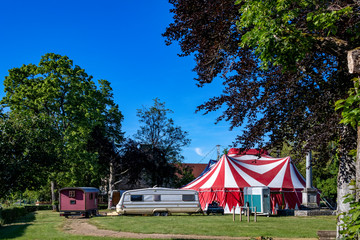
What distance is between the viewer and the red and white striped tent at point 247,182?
88.1 feet

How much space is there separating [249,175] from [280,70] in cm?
2013

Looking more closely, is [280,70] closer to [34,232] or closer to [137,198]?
[34,232]

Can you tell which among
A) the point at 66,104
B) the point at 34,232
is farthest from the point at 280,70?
the point at 66,104

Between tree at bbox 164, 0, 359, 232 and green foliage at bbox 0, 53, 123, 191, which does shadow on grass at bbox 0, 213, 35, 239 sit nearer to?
tree at bbox 164, 0, 359, 232

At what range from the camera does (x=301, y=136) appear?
27.1ft

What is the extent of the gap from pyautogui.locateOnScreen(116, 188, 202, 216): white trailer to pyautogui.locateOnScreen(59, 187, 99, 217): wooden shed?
209cm

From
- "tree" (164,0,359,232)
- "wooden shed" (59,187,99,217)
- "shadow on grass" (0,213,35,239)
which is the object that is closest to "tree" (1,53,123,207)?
"wooden shed" (59,187,99,217)

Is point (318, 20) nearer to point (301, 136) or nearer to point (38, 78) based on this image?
point (301, 136)

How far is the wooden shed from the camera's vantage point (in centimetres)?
2425

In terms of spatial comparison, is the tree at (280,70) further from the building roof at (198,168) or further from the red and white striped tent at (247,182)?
the building roof at (198,168)

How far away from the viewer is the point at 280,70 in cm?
857

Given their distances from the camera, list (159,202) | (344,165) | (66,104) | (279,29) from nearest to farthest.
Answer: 1. (279,29)
2. (344,165)
3. (159,202)
4. (66,104)

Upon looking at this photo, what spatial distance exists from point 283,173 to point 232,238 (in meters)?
17.1

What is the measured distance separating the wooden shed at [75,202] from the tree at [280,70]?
1701 cm
